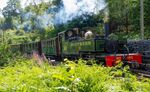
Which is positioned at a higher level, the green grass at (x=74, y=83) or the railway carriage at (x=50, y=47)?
the railway carriage at (x=50, y=47)

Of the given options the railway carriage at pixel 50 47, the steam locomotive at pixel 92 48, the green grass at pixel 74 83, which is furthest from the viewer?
the railway carriage at pixel 50 47

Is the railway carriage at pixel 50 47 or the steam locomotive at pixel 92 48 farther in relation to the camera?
the railway carriage at pixel 50 47

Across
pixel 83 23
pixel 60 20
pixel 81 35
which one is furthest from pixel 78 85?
pixel 60 20

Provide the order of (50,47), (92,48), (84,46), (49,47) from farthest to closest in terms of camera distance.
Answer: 1. (49,47)
2. (50,47)
3. (84,46)
4. (92,48)

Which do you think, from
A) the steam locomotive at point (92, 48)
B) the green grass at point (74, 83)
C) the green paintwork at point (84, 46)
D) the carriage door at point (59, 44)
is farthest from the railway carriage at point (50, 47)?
the green grass at point (74, 83)

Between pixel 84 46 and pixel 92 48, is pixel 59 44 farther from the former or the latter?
pixel 92 48

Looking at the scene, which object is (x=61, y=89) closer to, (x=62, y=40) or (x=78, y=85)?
(x=78, y=85)

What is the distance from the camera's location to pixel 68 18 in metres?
52.1

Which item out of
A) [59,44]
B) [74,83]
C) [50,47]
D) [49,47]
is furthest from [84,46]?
[74,83]

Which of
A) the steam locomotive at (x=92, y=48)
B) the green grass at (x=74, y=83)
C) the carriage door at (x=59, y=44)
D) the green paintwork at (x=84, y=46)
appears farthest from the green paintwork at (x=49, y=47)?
the green grass at (x=74, y=83)

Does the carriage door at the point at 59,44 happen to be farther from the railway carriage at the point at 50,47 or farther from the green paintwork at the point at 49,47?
the green paintwork at the point at 49,47

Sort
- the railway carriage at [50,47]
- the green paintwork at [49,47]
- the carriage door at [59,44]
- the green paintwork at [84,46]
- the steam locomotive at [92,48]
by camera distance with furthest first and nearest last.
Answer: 1. the green paintwork at [49,47]
2. the railway carriage at [50,47]
3. the carriage door at [59,44]
4. the green paintwork at [84,46]
5. the steam locomotive at [92,48]

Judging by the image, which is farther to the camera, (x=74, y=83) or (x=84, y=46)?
(x=84, y=46)

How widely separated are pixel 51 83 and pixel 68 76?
0.22 meters
